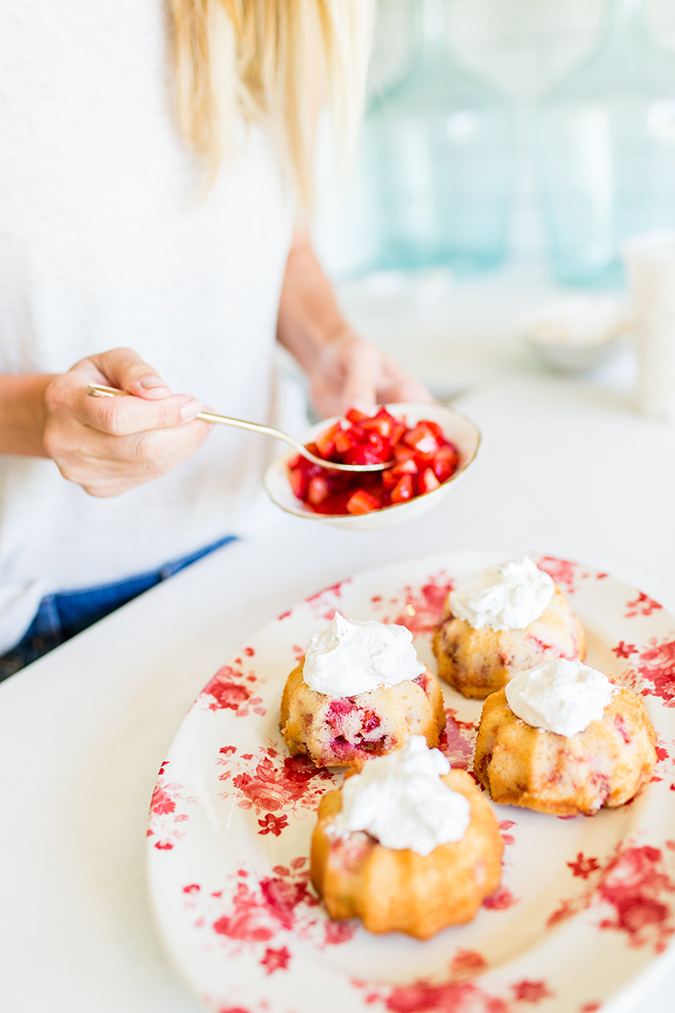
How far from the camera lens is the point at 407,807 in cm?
62

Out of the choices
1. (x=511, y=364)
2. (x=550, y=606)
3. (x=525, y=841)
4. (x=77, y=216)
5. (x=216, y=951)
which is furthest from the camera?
(x=511, y=364)

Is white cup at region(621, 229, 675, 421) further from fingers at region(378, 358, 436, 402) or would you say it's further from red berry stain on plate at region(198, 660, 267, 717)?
red berry stain on plate at region(198, 660, 267, 717)

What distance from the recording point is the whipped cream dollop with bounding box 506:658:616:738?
0.70 meters

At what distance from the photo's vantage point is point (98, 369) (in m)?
0.96

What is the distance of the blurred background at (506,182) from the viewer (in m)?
1.92

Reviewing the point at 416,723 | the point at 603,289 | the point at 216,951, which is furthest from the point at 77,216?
the point at 603,289

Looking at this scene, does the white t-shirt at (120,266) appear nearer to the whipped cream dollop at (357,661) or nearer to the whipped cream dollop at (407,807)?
the whipped cream dollop at (357,661)

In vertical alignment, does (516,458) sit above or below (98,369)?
below

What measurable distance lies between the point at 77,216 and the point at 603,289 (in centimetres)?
165

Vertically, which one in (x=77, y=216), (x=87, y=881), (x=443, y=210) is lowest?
(x=87, y=881)

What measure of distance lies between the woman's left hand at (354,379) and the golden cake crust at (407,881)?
0.69 metres

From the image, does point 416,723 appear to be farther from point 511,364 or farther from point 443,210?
point 443,210

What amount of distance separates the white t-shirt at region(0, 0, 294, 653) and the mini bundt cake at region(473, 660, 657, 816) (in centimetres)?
63

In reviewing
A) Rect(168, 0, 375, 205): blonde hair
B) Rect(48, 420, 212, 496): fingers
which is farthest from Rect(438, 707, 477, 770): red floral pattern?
Rect(168, 0, 375, 205): blonde hair
